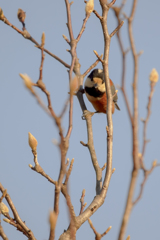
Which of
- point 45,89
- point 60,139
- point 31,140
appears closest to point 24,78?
point 45,89

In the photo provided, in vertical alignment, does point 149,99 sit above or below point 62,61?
below

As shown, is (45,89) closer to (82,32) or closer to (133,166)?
(133,166)

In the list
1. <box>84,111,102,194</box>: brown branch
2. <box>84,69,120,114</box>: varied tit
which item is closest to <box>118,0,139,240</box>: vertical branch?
<box>84,111,102,194</box>: brown branch

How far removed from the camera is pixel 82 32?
2.51m

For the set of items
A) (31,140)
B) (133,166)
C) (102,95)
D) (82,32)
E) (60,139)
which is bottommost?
(133,166)

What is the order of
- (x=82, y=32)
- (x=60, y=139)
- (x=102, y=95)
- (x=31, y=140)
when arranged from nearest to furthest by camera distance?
(x=60, y=139) < (x=31, y=140) < (x=82, y=32) < (x=102, y=95)

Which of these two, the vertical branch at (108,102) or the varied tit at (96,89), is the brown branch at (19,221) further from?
the varied tit at (96,89)

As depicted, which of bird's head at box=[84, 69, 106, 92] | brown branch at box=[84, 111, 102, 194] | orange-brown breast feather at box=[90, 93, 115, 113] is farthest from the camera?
orange-brown breast feather at box=[90, 93, 115, 113]

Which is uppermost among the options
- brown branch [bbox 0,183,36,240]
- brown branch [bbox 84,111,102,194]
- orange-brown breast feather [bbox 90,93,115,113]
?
orange-brown breast feather [bbox 90,93,115,113]

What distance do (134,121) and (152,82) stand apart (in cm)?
23

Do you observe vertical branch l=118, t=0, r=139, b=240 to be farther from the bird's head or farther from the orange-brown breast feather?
the orange-brown breast feather

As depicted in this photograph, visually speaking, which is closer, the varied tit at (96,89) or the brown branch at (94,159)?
the brown branch at (94,159)

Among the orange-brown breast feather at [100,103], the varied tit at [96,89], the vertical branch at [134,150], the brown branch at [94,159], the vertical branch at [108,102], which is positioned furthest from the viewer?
the orange-brown breast feather at [100,103]

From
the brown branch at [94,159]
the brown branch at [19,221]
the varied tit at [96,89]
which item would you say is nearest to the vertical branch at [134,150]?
the brown branch at [19,221]
